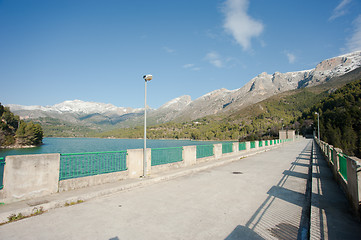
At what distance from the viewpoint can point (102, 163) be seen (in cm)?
949

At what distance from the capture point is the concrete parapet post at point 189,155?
14.4m

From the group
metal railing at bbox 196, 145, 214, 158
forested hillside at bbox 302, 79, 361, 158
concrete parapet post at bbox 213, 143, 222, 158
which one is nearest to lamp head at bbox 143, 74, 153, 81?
metal railing at bbox 196, 145, 214, 158

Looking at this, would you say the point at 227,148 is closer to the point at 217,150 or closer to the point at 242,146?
the point at 217,150

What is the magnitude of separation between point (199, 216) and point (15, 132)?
109804 mm

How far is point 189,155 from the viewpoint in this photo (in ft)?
48.7

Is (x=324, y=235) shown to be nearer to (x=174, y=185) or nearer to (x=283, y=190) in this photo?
(x=283, y=190)

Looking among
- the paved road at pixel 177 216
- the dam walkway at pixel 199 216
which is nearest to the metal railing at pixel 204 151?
the dam walkway at pixel 199 216

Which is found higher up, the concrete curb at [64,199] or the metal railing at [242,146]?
the metal railing at [242,146]

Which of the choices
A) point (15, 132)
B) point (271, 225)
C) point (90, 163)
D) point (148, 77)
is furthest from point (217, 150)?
point (15, 132)

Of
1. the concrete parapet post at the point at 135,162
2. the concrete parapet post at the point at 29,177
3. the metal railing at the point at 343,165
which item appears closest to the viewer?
the concrete parapet post at the point at 29,177

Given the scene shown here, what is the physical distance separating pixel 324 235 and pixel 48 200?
7385 mm

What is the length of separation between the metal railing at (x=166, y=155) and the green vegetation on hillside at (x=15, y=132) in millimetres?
87553

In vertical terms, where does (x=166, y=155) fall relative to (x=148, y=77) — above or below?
below

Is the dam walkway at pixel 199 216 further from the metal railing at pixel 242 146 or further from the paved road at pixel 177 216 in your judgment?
the metal railing at pixel 242 146
